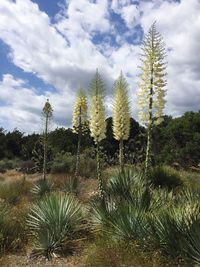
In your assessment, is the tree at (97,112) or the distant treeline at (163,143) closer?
the tree at (97,112)

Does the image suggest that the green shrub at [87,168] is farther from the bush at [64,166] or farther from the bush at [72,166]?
the bush at [64,166]

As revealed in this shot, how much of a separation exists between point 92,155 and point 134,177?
12.1 meters

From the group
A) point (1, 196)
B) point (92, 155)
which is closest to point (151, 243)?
point (1, 196)

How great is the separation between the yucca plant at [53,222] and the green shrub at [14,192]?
17.6 ft

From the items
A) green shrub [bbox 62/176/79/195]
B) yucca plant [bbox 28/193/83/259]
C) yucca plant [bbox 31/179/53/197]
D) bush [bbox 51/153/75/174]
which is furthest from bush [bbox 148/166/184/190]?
bush [bbox 51/153/75/174]

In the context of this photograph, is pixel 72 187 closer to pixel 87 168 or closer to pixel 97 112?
pixel 97 112

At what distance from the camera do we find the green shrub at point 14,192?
15.3m

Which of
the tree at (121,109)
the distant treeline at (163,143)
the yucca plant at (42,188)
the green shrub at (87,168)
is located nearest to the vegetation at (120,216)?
the tree at (121,109)

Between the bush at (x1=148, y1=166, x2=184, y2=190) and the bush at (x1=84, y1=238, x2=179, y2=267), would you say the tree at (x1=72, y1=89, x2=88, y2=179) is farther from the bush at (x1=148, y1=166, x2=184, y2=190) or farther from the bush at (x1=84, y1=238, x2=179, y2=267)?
the bush at (x1=84, y1=238, x2=179, y2=267)

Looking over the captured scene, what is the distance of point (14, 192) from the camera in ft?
52.7

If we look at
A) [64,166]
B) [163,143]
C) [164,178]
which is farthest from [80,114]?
[163,143]

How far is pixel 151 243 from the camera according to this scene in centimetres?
767

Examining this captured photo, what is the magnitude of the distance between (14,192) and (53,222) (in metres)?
7.12

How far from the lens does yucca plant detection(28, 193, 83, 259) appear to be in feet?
28.8
